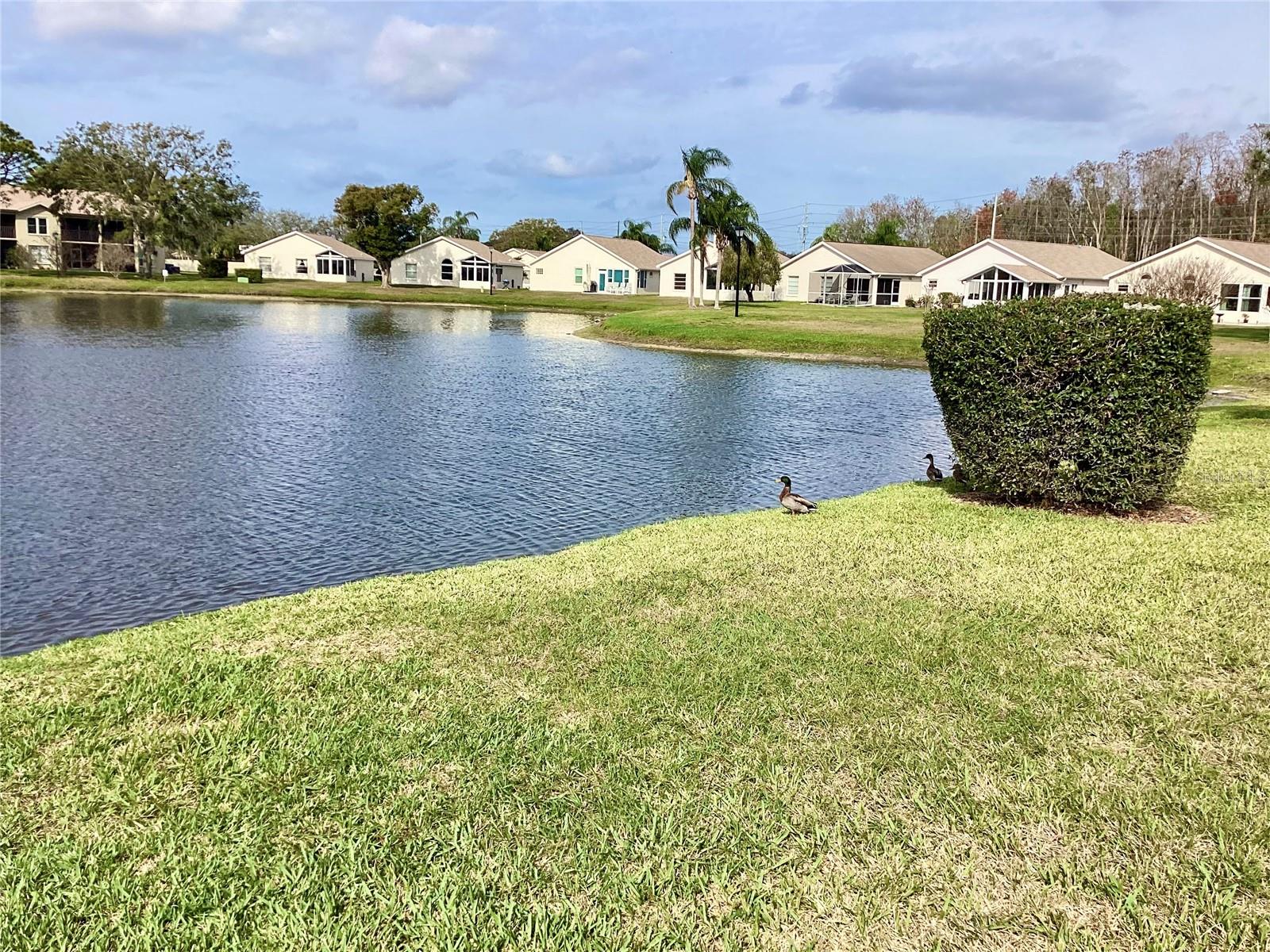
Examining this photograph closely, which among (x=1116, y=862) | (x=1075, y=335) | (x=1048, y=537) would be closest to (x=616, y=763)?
(x=1116, y=862)

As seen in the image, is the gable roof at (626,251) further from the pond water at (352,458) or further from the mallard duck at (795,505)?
the mallard duck at (795,505)

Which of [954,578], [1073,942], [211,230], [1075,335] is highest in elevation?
[211,230]

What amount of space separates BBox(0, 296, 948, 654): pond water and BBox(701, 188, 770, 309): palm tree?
25.9 metres

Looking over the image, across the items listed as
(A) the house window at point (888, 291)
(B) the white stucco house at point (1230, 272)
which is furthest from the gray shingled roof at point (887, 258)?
(B) the white stucco house at point (1230, 272)

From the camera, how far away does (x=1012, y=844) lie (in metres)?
4.15

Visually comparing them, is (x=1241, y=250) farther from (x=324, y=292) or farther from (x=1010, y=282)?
(x=324, y=292)

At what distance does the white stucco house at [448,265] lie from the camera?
9200cm

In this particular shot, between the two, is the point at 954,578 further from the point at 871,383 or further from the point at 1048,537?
the point at 871,383

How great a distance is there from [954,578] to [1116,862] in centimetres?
377

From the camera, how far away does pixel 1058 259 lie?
59625mm

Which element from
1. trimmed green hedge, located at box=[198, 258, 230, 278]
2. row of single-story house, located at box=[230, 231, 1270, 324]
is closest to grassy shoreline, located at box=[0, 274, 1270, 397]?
row of single-story house, located at box=[230, 231, 1270, 324]

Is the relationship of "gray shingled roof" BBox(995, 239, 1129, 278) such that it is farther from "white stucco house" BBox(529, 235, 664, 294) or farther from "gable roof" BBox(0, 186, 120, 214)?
"gable roof" BBox(0, 186, 120, 214)

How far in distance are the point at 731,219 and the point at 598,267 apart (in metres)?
32.7

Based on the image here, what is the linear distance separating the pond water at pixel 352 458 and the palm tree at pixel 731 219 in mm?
25862
